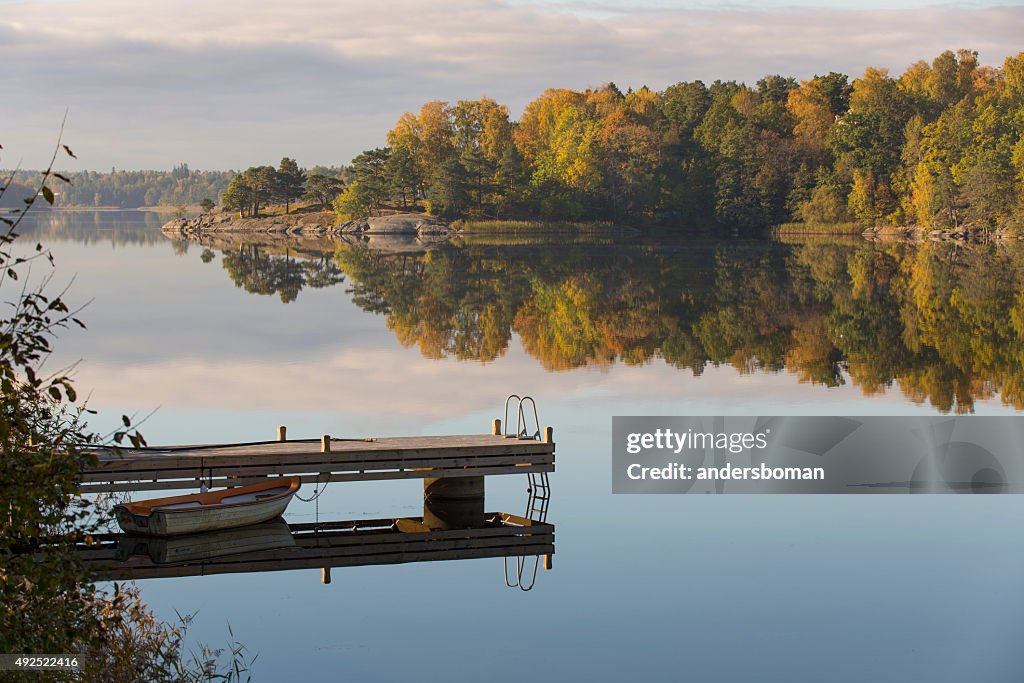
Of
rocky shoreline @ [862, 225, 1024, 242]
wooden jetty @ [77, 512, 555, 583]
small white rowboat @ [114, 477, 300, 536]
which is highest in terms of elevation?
rocky shoreline @ [862, 225, 1024, 242]

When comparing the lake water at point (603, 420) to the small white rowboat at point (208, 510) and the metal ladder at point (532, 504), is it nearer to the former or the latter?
the metal ladder at point (532, 504)

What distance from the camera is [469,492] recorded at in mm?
17375

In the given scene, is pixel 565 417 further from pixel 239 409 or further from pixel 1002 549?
pixel 1002 549

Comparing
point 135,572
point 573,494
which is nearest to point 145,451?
point 135,572

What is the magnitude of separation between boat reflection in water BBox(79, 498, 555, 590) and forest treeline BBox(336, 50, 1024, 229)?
9722 cm

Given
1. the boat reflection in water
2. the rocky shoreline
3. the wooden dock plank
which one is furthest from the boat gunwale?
the rocky shoreline

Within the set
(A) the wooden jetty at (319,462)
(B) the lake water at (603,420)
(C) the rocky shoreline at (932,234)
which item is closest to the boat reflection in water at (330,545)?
(B) the lake water at (603,420)

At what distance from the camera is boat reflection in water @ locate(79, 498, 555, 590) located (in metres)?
15.0

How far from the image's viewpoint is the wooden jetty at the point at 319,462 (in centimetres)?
1600

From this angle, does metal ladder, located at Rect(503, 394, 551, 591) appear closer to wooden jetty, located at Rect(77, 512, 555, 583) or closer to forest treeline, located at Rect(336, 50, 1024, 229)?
wooden jetty, located at Rect(77, 512, 555, 583)

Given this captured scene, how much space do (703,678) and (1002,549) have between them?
634 cm

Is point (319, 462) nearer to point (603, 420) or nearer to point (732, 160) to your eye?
point (603, 420)

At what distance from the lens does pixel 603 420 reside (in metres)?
25.0

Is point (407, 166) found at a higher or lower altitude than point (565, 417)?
higher
